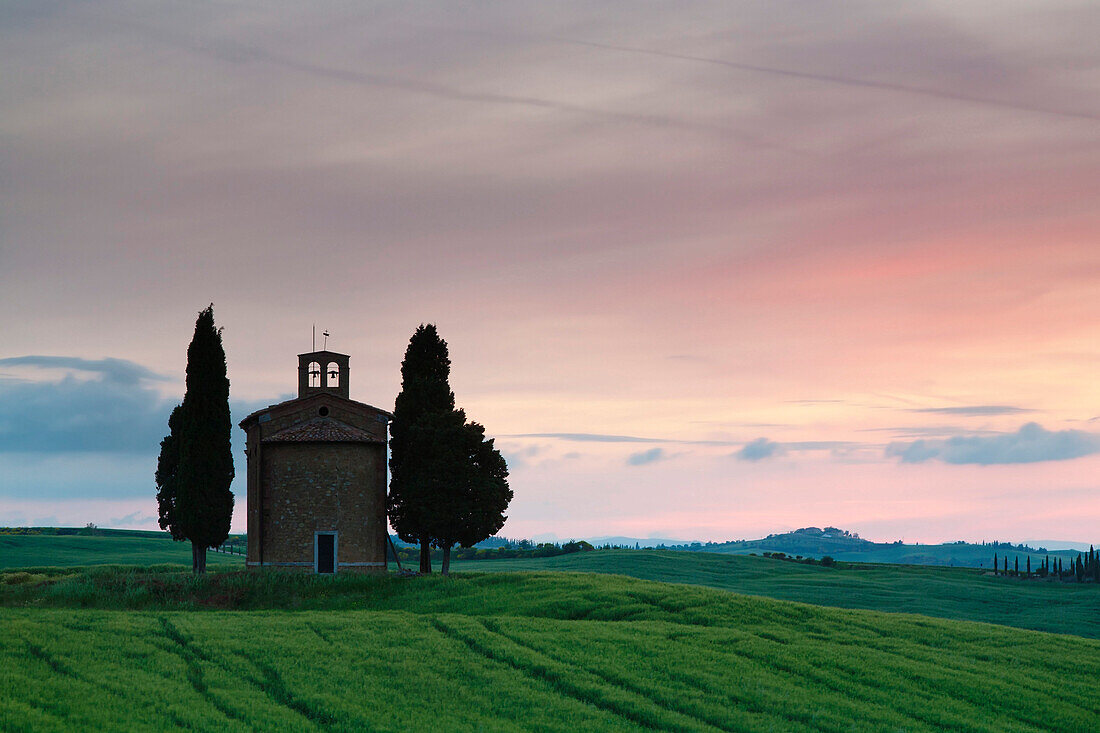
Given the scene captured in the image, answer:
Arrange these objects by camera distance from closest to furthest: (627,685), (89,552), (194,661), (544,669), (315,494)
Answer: (627,685) → (194,661) → (544,669) → (315,494) → (89,552)

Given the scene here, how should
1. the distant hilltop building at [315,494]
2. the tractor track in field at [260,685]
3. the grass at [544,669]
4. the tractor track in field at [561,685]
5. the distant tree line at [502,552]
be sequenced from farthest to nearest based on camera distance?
the distant tree line at [502,552] → the distant hilltop building at [315,494] → the tractor track in field at [561,685] → the grass at [544,669] → the tractor track in field at [260,685]

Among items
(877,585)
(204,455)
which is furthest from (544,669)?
(877,585)

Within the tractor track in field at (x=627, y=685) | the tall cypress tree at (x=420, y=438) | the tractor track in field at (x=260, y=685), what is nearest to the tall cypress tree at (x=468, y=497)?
the tall cypress tree at (x=420, y=438)

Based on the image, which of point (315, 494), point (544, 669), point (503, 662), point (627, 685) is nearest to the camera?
point (627, 685)

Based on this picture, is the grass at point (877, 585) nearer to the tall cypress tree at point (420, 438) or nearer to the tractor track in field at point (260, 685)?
the tall cypress tree at point (420, 438)

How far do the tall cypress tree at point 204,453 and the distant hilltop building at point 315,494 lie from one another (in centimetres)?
187

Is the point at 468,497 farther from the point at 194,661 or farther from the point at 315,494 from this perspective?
the point at 194,661

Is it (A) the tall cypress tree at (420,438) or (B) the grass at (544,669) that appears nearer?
(B) the grass at (544,669)

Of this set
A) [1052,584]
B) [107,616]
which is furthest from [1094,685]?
[1052,584]

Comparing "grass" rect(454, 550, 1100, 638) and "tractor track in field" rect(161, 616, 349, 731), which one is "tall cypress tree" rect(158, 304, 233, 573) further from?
"grass" rect(454, 550, 1100, 638)

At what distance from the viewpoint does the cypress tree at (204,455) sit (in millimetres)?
→ 60312

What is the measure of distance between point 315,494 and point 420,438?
7.16m

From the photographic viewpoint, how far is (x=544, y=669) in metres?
34.4

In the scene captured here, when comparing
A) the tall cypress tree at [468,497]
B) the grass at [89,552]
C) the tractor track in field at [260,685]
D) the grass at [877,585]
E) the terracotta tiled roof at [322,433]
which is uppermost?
the terracotta tiled roof at [322,433]
